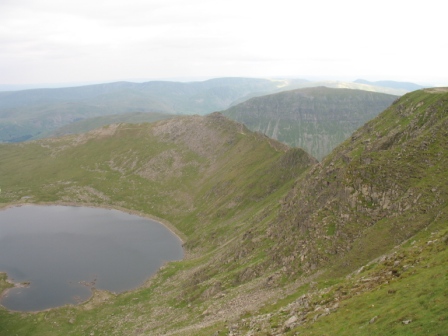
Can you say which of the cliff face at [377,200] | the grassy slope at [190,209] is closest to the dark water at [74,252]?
the grassy slope at [190,209]

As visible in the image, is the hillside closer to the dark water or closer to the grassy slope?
the grassy slope

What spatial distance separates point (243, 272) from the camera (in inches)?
2835

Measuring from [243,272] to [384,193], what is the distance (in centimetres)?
3301

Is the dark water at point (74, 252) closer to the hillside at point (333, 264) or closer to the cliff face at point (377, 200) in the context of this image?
the hillside at point (333, 264)

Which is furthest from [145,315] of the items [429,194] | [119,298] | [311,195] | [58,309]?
[429,194]

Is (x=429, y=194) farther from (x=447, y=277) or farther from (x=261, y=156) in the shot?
(x=261, y=156)

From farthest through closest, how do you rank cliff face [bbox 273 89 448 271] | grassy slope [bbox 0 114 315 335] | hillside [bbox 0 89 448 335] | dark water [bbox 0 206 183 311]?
dark water [bbox 0 206 183 311], grassy slope [bbox 0 114 315 335], cliff face [bbox 273 89 448 271], hillside [bbox 0 89 448 335]

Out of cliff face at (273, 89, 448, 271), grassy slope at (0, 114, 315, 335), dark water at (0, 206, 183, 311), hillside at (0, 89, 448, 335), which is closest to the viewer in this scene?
hillside at (0, 89, 448, 335)

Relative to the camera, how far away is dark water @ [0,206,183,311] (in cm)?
9956

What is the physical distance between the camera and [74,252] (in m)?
125

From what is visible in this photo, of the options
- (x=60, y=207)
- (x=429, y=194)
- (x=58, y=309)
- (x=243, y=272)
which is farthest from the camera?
(x=60, y=207)

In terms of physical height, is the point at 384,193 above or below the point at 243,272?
above

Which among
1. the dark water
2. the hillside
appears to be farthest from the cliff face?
the dark water

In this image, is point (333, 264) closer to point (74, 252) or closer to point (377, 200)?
point (377, 200)
